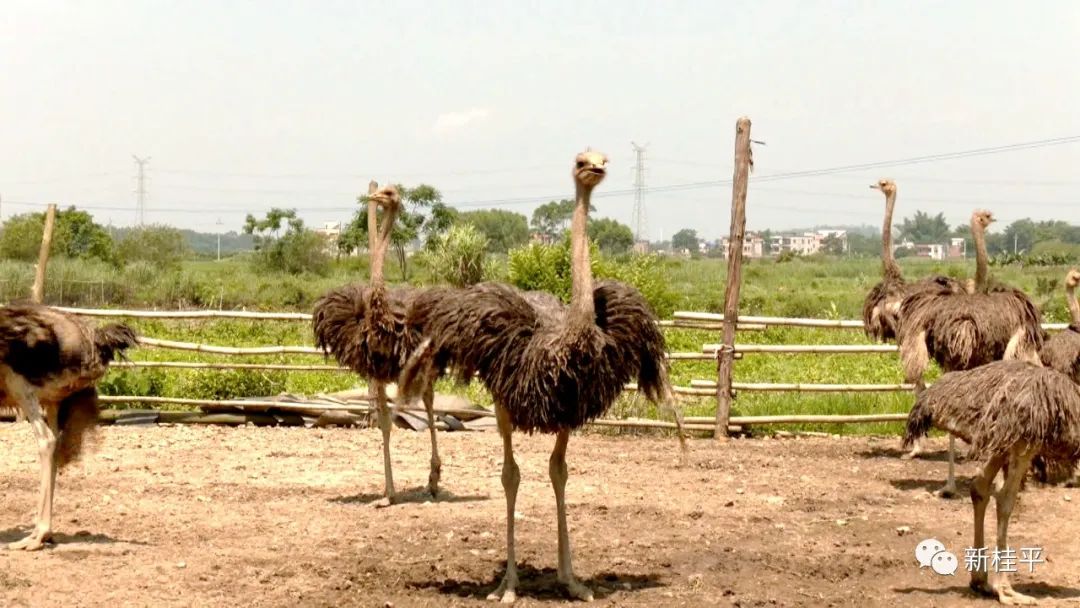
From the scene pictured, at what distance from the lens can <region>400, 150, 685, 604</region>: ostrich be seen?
18.6 feet

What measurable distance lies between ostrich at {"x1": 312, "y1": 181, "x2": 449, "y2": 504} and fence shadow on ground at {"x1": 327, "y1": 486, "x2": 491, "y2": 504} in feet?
0.24

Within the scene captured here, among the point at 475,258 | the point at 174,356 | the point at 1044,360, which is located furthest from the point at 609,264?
the point at 1044,360

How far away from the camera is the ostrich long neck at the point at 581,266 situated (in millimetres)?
5645

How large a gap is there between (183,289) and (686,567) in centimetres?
2683

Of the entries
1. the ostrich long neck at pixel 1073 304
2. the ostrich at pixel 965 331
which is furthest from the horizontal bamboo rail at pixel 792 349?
the ostrich at pixel 965 331

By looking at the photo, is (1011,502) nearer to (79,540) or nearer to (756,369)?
(79,540)

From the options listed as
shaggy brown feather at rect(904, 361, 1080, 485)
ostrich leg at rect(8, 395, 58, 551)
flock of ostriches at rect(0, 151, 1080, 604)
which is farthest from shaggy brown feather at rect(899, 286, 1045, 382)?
ostrich leg at rect(8, 395, 58, 551)

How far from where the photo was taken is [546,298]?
6227 millimetres

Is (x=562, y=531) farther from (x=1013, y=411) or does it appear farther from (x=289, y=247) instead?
(x=289, y=247)

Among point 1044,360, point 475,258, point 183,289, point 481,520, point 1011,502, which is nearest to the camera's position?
point 1011,502

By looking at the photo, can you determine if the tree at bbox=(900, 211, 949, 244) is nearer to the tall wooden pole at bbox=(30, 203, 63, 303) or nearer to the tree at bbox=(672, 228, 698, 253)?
the tree at bbox=(672, 228, 698, 253)

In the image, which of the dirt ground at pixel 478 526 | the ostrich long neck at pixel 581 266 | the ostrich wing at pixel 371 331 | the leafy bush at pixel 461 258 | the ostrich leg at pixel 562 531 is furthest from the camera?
the leafy bush at pixel 461 258

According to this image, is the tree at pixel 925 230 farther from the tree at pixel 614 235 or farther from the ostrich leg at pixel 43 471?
the ostrich leg at pixel 43 471

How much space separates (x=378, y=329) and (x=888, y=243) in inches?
196
